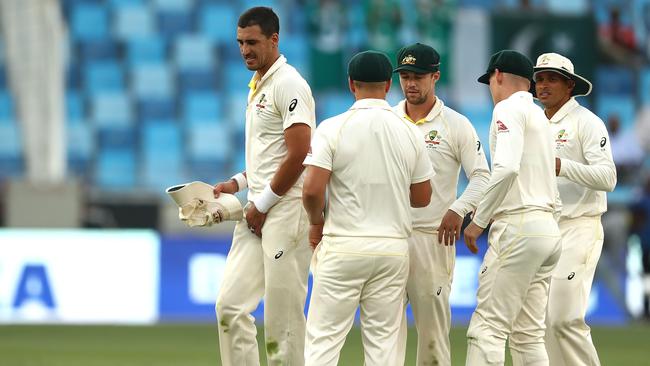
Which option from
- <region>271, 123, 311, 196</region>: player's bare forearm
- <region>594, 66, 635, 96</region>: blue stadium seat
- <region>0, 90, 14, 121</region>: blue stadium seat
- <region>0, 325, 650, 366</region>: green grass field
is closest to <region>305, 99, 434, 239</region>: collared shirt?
<region>271, 123, 311, 196</region>: player's bare forearm

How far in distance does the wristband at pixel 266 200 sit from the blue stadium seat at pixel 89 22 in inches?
606

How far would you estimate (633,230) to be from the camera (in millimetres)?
16391

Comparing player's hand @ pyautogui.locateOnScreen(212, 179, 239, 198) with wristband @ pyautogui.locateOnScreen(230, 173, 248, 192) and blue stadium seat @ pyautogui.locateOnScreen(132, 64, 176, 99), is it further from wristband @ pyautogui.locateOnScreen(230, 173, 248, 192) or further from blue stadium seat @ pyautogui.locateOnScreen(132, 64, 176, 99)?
blue stadium seat @ pyautogui.locateOnScreen(132, 64, 176, 99)

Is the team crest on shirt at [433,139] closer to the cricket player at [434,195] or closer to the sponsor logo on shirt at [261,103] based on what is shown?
the cricket player at [434,195]

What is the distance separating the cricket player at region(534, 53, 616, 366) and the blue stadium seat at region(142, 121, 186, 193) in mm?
12819

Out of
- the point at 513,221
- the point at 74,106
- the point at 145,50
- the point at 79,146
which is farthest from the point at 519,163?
the point at 145,50

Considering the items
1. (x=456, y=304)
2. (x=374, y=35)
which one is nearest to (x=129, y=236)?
(x=456, y=304)

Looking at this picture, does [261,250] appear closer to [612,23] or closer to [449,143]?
[449,143]

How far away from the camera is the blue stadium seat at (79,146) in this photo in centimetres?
2073

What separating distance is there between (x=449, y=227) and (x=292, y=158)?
37.2 inches

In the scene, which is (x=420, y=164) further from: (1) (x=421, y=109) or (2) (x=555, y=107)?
(2) (x=555, y=107)

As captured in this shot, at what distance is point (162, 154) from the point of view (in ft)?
69.1

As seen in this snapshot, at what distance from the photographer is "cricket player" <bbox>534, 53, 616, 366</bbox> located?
25.3ft

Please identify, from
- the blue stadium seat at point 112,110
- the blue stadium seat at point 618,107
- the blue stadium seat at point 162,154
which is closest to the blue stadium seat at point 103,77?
the blue stadium seat at point 112,110
